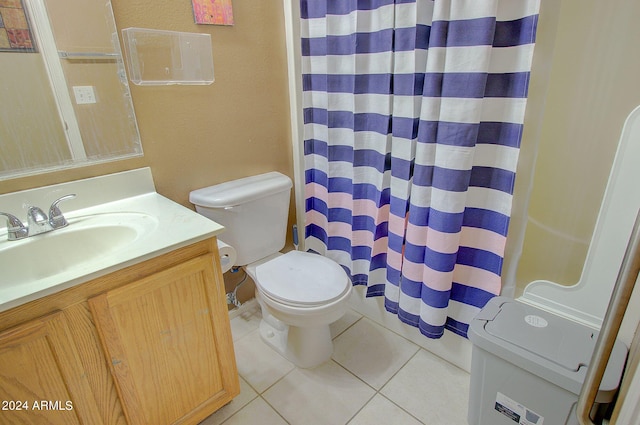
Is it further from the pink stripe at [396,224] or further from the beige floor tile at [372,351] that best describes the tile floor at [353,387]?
the pink stripe at [396,224]

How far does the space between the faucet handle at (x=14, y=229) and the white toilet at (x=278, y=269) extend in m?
0.60

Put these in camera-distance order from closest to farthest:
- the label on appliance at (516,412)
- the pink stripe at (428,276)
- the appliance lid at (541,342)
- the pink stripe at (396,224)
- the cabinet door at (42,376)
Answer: the cabinet door at (42,376), the appliance lid at (541,342), the label on appliance at (516,412), the pink stripe at (428,276), the pink stripe at (396,224)

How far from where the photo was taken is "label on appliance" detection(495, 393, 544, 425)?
1056mm

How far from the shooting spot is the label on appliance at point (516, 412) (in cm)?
106

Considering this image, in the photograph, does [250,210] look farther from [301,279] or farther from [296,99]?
[296,99]

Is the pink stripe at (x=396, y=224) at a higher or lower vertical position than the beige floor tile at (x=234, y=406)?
higher

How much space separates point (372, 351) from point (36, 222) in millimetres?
1470

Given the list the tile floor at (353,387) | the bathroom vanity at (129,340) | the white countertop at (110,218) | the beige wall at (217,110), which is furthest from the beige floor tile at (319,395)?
the beige wall at (217,110)

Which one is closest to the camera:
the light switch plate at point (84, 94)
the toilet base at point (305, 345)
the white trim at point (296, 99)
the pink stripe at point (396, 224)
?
the light switch plate at point (84, 94)

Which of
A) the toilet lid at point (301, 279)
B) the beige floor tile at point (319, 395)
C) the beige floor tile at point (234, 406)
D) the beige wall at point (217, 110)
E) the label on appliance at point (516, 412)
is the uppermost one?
the beige wall at point (217, 110)

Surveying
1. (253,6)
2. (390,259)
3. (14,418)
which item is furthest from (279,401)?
(253,6)

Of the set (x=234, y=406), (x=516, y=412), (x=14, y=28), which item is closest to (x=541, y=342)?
(x=516, y=412)

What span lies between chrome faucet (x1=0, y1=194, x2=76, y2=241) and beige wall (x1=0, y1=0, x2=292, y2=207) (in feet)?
0.42

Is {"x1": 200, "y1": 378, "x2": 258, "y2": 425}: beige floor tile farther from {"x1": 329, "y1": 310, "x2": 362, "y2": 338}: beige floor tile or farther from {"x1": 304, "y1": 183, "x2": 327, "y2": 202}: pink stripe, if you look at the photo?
{"x1": 304, "y1": 183, "x2": 327, "y2": 202}: pink stripe
